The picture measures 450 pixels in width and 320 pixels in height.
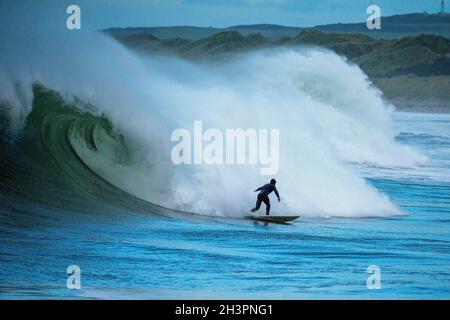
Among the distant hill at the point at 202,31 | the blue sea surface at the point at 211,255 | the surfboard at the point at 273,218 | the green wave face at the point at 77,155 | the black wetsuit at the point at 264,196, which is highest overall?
the distant hill at the point at 202,31

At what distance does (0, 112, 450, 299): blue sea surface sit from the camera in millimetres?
12750

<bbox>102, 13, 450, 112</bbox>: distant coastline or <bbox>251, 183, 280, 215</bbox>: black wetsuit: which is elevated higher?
<bbox>102, 13, 450, 112</bbox>: distant coastline

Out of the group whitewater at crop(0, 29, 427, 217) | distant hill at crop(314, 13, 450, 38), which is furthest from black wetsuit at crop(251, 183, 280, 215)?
distant hill at crop(314, 13, 450, 38)

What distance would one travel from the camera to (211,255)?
45.2 feet

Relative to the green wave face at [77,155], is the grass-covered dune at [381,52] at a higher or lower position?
higher

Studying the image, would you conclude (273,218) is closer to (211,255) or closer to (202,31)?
(211,255)

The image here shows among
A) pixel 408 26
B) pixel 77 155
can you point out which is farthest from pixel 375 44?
pixel 77 155

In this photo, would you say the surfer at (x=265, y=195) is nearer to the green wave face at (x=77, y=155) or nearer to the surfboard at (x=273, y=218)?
the surfboard at (x=273, y=218)

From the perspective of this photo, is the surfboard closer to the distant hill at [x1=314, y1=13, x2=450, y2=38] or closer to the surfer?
the surfer

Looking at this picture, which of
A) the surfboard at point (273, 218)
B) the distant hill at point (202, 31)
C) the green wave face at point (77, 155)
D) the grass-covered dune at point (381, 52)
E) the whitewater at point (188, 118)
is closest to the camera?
the surfboard at point (273, 218)

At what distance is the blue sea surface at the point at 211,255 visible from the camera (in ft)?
41.8

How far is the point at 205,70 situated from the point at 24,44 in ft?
13.9

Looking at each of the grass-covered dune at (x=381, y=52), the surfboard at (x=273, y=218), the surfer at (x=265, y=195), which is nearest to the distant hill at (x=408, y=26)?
the grass-covered dune at (x=381, y=52)
